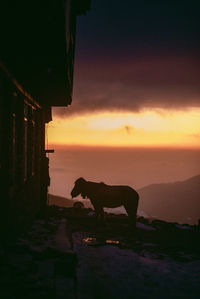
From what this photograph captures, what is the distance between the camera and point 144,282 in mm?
5973

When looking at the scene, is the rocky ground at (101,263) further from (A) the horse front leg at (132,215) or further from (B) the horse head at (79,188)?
(B) the horse head at (79,188)

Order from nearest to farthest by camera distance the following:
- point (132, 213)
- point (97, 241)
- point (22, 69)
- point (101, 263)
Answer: point (22, 69)
point (101, 263)
point (97, 241)
point (132, 213)

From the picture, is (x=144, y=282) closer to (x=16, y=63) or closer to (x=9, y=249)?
(x=9, y=249)

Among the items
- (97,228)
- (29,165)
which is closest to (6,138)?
(29,165)

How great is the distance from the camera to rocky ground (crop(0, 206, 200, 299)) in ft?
14.6

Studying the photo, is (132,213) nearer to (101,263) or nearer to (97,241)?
(97,241)

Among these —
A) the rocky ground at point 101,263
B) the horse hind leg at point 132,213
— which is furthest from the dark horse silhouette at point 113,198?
the rocky ground at point 101,263

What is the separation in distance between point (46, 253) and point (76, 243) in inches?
132

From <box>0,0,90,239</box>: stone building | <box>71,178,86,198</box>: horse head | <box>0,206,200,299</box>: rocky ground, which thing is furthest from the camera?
<box>71,178,86,198</box>: horse head

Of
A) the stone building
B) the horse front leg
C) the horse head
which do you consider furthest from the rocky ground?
the horse head

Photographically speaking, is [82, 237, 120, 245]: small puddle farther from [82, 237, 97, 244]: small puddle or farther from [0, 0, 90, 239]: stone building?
[0, 0, 90, 239]: stone building

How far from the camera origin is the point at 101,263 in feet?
22.9

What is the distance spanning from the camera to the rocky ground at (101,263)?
446cm

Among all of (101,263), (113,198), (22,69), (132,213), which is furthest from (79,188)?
(22,69)
